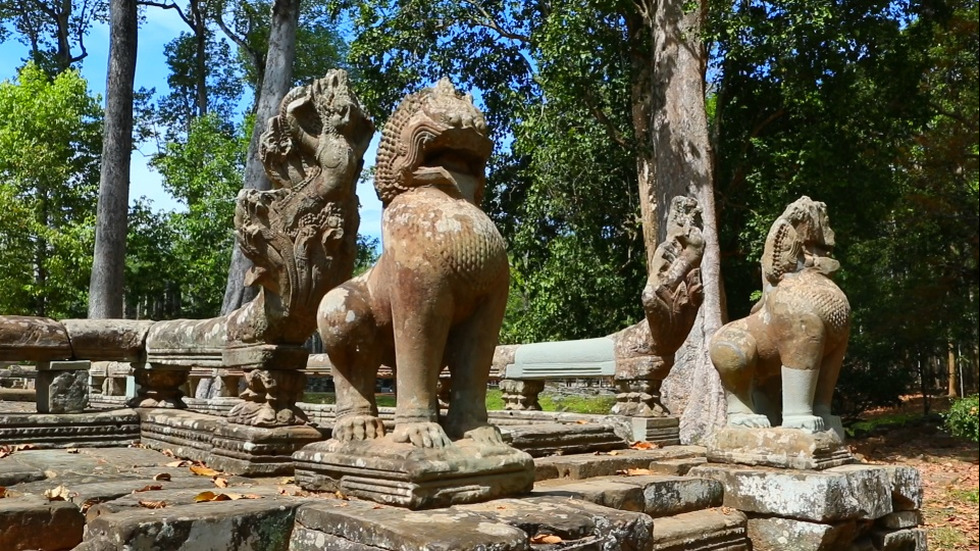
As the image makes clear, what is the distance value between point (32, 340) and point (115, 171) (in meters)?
7.23

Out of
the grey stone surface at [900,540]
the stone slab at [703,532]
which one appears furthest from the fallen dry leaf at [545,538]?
the grey stone surface at [900,540]

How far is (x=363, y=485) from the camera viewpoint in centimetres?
320

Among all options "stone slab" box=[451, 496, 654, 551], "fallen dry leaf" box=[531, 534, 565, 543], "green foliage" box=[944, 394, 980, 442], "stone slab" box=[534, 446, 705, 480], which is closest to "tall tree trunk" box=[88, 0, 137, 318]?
"stone slab" box=[534, 446, 705, 480]

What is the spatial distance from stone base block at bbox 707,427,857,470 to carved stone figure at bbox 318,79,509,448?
186 centimetres

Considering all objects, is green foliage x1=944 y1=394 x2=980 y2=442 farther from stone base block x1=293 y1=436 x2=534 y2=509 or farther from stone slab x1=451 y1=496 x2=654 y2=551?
stone base block x1=293 y1=436 x2=534 y2=509

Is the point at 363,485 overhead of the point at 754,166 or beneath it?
beneath

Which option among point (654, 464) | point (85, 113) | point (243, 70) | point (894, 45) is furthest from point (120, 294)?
point (243, 70)

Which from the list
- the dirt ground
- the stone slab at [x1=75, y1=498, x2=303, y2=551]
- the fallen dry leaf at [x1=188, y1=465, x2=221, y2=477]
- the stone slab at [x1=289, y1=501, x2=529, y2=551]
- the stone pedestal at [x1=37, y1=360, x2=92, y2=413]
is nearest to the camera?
the stone slab at [x1=289, y1=501, x2=529, y2=551]

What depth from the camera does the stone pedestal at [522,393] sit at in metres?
7.38

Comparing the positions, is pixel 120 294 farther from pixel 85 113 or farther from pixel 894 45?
pixel 85 113

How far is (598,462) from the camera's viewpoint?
4770 millimetres

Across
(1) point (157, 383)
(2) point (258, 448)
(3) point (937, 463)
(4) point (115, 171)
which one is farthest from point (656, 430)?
(4) point (115, 171)

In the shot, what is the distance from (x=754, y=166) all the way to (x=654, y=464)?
8377mm

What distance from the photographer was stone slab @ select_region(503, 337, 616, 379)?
6469mm
